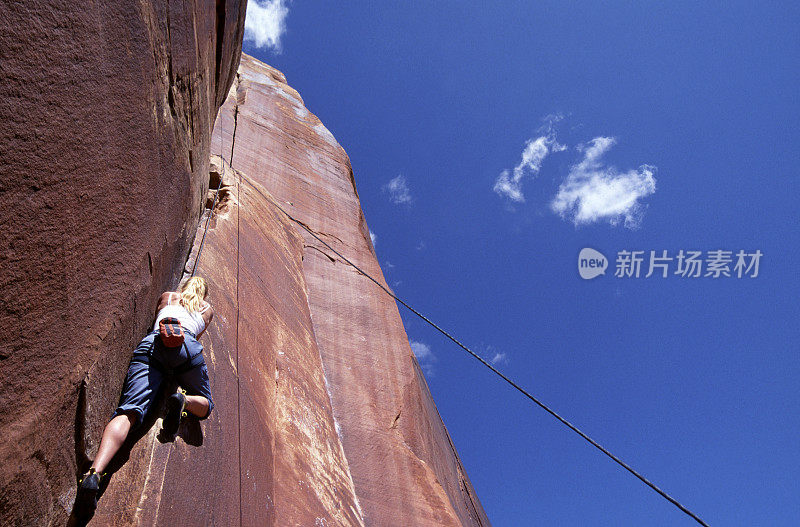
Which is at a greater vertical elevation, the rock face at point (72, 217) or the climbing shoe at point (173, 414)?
the rock face at point (72, 217)

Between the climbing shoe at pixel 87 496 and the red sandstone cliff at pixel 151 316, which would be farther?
the climbing shoe at pixel 87 496

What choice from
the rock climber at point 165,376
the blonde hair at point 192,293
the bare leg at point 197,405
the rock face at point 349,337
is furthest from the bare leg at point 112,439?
the rock face at point 349,337

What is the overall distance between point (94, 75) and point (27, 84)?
46cm

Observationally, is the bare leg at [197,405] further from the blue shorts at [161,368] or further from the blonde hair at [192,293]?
the blonde hair at [192,293]

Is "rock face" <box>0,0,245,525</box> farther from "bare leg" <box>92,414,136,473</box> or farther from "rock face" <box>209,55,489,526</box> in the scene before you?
"rock face" <box>209,55,489,526</box>

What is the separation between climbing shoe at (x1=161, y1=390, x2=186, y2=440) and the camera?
2748mm

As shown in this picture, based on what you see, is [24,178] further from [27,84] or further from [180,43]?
[180,43]

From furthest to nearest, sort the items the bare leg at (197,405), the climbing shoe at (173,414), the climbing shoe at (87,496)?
the bare leg at (197,405)
the climbing shoe at (173,414)
the climbing shoe at (87,496)

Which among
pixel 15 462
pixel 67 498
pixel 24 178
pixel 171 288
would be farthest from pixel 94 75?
pixel 171 288

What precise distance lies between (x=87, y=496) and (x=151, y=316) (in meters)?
1.41

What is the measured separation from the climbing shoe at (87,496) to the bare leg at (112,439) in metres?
0.09

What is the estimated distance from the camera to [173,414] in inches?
108

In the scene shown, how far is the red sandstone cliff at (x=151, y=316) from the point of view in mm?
1892

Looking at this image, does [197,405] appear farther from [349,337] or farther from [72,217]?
[349,337]
